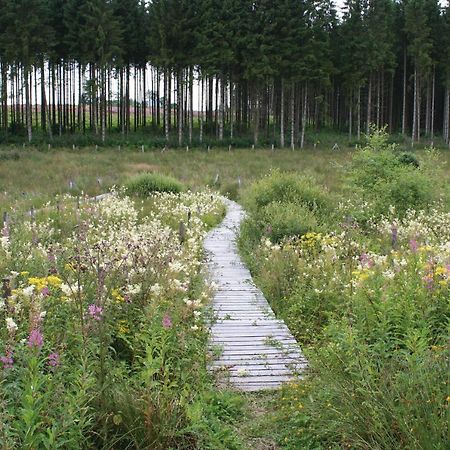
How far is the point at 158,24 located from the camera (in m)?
42.8

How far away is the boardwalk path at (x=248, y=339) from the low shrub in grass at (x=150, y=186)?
32.2 ft

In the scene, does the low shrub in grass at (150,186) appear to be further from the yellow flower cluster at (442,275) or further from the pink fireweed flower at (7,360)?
the pink fireweed flower at (7,360)

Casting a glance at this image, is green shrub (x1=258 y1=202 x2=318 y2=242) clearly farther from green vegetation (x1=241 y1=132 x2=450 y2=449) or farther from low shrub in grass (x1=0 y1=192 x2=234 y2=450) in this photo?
low shrub in grass (x1=0 y1=192 x2=234 y2=450)

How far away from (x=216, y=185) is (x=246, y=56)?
22.8 meters

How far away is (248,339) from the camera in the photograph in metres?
6.28

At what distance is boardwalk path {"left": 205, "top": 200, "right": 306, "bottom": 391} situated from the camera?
211 inches

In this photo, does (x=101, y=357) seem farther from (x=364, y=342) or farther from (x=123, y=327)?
(x=364, y=342)

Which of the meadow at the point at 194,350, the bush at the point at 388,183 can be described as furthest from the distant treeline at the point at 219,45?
the meadow at the point at 194,350

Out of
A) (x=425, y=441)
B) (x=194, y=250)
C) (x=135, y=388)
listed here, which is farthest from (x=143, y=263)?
(x=425, y=441)

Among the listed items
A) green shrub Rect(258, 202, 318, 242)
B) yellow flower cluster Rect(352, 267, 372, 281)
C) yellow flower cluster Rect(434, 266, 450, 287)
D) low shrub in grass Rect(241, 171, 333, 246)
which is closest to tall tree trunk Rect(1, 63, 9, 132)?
low shrub in grass Rect(241, 171, 333, 246)

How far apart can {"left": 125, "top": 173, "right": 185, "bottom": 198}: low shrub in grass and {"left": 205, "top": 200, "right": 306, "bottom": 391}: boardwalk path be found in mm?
9821

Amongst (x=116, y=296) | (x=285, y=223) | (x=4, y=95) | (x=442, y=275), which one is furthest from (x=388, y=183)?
(x=4, y=95)

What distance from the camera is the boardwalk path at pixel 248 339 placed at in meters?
5.35

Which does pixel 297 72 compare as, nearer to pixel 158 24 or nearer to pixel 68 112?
pixel 158 24
